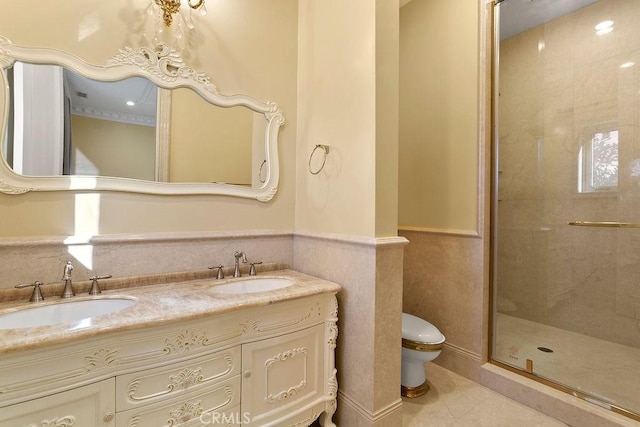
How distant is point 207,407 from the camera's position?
111 centimetres

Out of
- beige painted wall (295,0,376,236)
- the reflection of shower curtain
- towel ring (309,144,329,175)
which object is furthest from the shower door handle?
the reflection of shower curtain

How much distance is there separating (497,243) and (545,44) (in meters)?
1.86

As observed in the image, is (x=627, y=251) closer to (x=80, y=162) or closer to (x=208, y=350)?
(x=208, y=350)

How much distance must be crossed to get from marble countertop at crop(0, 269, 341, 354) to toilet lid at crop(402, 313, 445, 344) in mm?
673

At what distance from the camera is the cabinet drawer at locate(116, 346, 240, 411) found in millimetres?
968

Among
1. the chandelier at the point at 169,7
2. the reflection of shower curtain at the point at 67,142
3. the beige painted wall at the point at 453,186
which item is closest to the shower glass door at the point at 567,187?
the beige painted wall at the point at 453,186

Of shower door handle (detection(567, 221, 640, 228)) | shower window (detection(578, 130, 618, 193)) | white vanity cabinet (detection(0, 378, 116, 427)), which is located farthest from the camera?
shower window (detection(578, 130, 618, 193))

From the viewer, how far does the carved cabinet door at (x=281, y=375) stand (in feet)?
4.01

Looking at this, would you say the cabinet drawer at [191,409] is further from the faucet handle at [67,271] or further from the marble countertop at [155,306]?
the faucet handle at [67,271]

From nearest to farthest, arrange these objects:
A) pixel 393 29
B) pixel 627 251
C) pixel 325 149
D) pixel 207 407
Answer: pixel 207 407, pixel 393 29, pixel 325 149, pixel 627 251

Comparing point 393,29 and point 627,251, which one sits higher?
point 393,29

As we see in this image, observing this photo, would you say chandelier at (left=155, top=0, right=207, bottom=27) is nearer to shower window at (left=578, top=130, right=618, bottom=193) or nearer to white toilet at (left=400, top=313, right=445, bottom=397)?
white toilet at (left=400, top=313, right=445, bottom=397)

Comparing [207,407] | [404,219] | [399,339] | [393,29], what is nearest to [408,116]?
[404,219]

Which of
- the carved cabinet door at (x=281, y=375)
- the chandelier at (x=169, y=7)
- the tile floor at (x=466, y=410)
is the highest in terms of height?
the chandelier at (x=169, y=7)
